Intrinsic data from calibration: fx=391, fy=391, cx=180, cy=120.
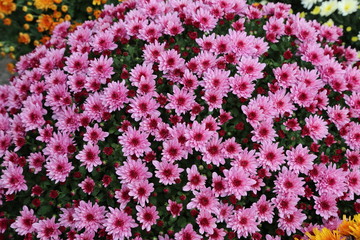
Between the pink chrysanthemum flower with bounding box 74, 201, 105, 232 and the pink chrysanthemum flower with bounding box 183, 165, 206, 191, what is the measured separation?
0.56 metres

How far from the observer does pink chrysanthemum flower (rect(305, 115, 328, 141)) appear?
2.59m

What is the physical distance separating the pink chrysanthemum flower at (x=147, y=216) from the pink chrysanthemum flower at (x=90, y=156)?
40 centimetres

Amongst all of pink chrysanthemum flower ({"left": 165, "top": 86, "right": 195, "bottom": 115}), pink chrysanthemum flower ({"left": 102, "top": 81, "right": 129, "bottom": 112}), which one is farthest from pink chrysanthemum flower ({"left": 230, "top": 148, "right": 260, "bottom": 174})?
pink chrysanthemum flower ({"left": 102, "top": 81, "right": 129, "bottom": 112})

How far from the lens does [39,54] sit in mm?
3354

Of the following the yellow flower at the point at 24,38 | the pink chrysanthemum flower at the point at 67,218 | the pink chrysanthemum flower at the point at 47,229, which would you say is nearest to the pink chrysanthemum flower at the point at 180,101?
the pink chrysanthemum flower at the point at 67,218

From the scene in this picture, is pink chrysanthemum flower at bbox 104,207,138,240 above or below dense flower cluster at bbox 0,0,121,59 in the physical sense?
above

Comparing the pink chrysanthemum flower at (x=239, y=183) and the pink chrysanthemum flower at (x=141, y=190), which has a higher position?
the pink chrysanthemum flower at (x=239, y=183)

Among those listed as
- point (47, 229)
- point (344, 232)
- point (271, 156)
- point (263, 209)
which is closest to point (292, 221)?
point (263, 209)

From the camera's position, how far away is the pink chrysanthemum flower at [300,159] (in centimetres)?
249

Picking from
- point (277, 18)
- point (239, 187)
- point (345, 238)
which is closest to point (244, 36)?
point (277, 18)

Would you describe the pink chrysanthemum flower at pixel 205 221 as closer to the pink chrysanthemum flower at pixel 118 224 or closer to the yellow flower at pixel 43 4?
the pink chrysanthemum flower at pixel 118 224

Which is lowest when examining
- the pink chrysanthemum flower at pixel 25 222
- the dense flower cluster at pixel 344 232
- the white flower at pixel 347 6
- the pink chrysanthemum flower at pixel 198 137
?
the pink chrysanthemum flower at pixel 25 222

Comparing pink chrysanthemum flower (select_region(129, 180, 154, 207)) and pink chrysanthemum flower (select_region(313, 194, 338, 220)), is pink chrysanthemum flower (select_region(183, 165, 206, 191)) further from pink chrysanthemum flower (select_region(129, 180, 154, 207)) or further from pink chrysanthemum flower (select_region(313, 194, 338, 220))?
pink chrysanthemum flower (select_region(313, 194, 338, 220))

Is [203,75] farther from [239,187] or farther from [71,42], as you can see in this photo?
[71,42]
